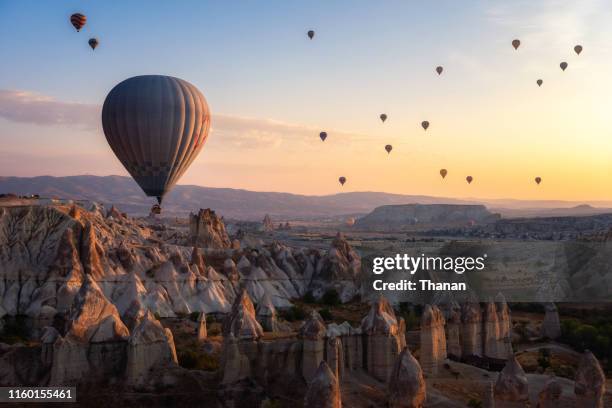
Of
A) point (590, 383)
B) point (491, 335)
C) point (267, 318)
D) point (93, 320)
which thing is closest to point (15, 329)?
point (93, 320)

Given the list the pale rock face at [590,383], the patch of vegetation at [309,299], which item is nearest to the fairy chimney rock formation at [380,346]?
the pale rock face at [590,383]

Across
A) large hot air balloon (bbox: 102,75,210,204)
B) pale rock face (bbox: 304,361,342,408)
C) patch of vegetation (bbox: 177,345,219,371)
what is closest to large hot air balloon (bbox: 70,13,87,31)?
large hot air balloon (bbox: 102,75,210,204)

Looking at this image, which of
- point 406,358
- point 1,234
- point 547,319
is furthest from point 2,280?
point 547,319

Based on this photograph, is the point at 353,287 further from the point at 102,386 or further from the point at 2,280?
the point at 102,386

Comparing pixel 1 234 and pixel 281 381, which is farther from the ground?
pixel 1 234

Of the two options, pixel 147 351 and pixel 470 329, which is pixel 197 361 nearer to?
pixel 147 351
